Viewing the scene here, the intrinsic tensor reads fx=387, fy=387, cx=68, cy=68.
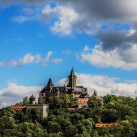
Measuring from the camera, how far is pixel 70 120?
3063 inches

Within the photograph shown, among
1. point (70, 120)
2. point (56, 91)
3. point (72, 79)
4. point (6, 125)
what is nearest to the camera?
point (70, 120)

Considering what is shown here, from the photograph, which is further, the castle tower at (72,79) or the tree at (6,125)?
the castle tower at (72,79)

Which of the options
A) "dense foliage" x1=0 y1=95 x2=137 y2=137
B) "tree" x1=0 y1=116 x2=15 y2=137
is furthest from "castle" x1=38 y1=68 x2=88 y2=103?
"tree" x1=0 y1=116 x2=15 y2=137

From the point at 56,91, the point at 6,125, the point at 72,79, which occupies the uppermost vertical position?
the point at 72,79

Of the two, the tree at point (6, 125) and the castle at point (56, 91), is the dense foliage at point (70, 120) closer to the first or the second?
the tree at point (6, 125)

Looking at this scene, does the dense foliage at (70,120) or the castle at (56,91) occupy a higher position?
the castle at (56,91)

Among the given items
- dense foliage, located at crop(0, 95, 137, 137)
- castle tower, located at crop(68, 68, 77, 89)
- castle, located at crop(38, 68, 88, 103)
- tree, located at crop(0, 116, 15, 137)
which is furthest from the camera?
castle tower, located at crop(68, 68, 77, 89)

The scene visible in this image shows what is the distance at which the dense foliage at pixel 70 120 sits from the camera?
71.8 metres

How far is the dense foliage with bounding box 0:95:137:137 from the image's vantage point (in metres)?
71.8

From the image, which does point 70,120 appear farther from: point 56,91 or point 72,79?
point 72,79

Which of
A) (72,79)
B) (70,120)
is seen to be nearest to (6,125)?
(70,120)

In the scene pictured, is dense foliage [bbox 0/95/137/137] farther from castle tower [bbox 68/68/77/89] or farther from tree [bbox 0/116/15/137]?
castle tower [bbox 68/68/77/89]

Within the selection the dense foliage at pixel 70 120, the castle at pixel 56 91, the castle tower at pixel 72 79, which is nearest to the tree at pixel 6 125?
the dense foliage at pixel 70 120

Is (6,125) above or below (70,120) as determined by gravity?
below
